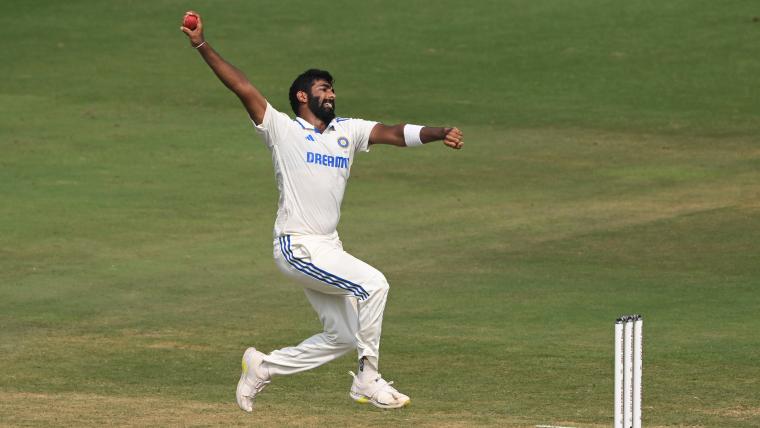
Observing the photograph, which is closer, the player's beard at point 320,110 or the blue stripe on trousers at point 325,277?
the blue stripe on trousers at point 325,277

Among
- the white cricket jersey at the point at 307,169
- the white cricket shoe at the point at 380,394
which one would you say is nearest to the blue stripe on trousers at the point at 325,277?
the white cricket jersey at the point at 307,169

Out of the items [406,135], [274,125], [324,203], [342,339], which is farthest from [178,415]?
[406,135]

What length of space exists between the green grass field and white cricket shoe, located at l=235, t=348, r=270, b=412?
1.31 feet

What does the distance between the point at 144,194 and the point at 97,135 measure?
4809 millimetres

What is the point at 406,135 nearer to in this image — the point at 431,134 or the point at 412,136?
the point at 412,136

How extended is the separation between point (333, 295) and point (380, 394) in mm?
819

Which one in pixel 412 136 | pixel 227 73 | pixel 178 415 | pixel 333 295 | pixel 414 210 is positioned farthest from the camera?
pixel 414 210

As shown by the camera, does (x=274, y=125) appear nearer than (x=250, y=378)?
Yes

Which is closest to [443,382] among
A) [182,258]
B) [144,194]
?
[182,258]

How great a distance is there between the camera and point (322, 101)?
38.5 ft

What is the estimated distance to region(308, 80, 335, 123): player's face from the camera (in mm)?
11742

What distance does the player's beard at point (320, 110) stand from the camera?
11.7 meters

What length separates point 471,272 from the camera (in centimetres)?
1948

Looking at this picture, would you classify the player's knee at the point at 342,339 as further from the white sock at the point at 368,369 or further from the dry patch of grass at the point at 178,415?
the dry patch of grass at the point at 178,415
